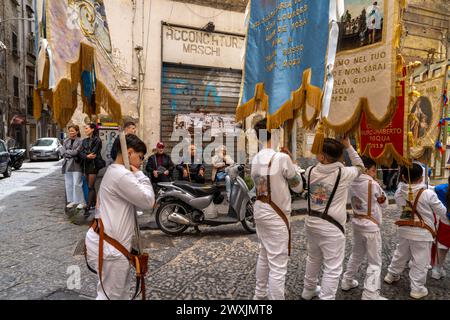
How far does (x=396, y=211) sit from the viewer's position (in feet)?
26.5

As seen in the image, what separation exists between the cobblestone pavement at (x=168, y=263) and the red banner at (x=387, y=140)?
148 cm

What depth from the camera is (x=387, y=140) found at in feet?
12.1

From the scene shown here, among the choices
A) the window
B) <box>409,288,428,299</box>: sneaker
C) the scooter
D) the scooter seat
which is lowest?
<box>409,288,428,299</box>: sneaker

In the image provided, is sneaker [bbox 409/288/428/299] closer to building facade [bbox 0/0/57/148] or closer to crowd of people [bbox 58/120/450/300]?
crowd of people [bbox 58/120/450/300]

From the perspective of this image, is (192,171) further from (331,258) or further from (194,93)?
(331,258)

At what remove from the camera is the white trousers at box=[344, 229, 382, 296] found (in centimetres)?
331

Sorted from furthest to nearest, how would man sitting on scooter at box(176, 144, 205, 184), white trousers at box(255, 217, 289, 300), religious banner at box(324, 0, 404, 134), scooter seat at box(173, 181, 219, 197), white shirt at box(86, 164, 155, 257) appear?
man sitting on scooter at box(176, 144, 205, 184) < scooter seat at box(173, 181, 219, 197) < white trousers at box(255, 217, 289, 300) < religious banner at box(324, 0, 404, 134) < white shirt at box(86, 164, 155, 257)

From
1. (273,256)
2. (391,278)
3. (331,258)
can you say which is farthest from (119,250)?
(391,278)

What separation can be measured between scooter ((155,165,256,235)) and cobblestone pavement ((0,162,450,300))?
0.22 meters

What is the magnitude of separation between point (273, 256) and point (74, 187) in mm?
5201

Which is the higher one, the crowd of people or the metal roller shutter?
the metal roller shutter

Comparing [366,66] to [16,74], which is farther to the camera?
[16,74]

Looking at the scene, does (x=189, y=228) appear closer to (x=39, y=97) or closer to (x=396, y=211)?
(x=39, y=97)

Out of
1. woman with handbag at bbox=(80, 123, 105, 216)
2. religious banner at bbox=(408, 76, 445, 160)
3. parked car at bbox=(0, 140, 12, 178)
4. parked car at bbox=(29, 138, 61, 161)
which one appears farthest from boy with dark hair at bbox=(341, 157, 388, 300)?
parked car at bbox=(29, 138, 61, 161)
